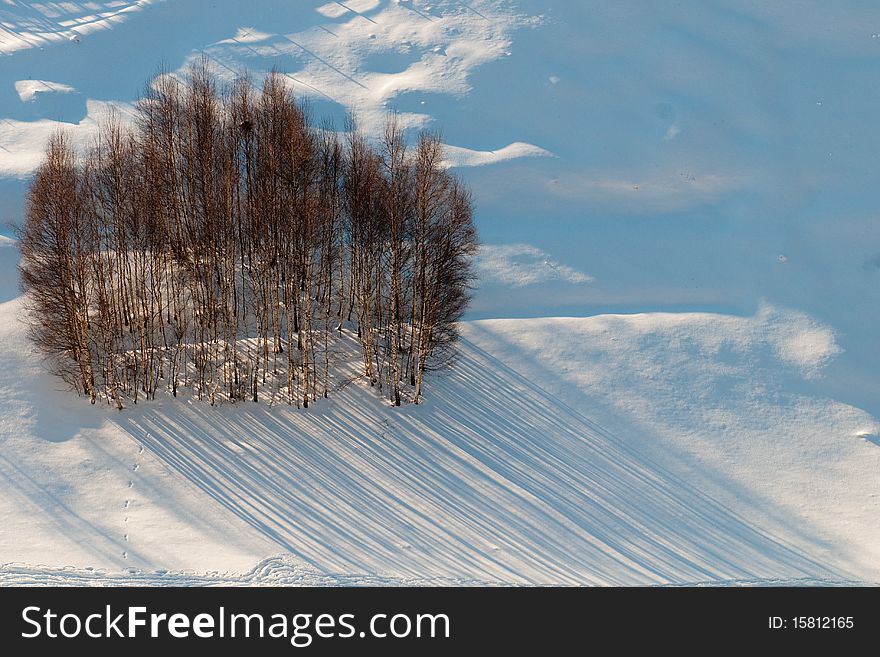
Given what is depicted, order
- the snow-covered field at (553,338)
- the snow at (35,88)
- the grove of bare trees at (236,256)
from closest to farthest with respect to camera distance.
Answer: the snow-covered field at (553,338), the grove of bare trees at (236,256), the snow at (35,88)

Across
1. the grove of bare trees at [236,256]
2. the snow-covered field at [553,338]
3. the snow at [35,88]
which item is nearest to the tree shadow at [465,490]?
the snow-covered field at [553,338]

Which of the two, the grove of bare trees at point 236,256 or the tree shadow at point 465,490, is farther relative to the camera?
the grove of bare trees at point 236,256

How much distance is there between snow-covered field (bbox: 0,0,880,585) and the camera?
2272 centimetres

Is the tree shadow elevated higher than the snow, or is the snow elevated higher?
the snow

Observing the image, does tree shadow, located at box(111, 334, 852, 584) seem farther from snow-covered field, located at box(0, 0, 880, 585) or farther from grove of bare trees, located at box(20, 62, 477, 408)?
grove of bare trees, located at box(20, 62, 477, 408)

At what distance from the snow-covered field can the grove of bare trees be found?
1433mm

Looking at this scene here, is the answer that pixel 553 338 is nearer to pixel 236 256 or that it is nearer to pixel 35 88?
pixel 236 256

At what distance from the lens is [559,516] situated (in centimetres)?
2367

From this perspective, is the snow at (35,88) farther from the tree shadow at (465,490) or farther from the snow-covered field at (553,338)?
the tree shadow at (465,490)

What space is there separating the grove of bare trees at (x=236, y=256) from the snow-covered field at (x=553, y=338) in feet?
4.70

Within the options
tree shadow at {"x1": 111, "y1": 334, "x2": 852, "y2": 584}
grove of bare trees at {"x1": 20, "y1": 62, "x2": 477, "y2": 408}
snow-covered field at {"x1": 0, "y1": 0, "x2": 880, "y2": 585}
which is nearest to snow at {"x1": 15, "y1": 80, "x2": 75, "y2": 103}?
snow-covered field at {"x1": 0, "y1": 0, "x2": 880, "y2": 585}

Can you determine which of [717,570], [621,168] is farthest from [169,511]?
[621,168]

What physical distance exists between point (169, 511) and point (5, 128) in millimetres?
21093

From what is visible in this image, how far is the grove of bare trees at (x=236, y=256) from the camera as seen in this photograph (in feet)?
85.2
